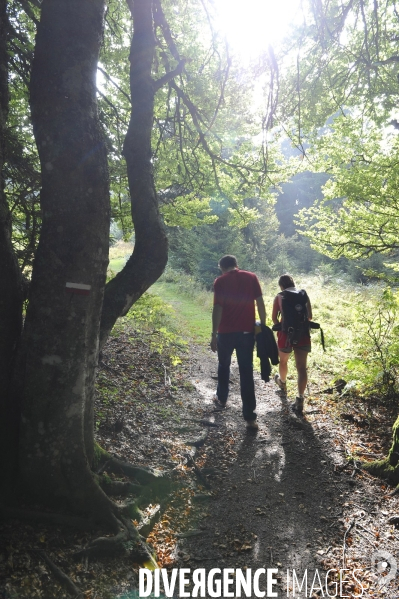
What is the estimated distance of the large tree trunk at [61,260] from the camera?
8.75 feet

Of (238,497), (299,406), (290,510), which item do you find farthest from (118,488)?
(299,406)

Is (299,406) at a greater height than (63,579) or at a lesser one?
greater

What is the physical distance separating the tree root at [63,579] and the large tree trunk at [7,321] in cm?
72

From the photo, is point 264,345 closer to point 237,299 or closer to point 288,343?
point 288,343

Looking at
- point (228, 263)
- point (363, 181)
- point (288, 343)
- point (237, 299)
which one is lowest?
point (288, 343)

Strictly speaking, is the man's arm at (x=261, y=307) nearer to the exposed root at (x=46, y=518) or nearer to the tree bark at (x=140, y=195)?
the tree bark at (x=140, y=195)

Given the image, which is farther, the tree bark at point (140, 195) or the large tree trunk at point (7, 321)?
the tree bark at point (140, 195)

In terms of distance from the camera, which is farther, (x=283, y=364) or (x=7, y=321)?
(x=283, y=364)

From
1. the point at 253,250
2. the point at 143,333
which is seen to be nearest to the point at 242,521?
the point at 143,333

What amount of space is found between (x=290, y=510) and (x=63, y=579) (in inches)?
82.7

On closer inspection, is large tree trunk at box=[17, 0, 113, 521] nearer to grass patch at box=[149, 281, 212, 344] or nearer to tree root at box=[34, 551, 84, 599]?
tree root at box=[34, 551, 84, 599]

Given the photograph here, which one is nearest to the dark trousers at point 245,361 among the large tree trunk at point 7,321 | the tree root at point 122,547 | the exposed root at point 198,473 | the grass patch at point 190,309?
the exposed root at point 198,473

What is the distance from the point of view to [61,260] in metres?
2.67

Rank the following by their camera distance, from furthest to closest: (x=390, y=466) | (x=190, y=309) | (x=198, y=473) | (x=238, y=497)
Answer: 1. (x=190, y=309)
2. (x=198, y=473)
3. (x=390, y=466)
4. (x=238, y=497)
